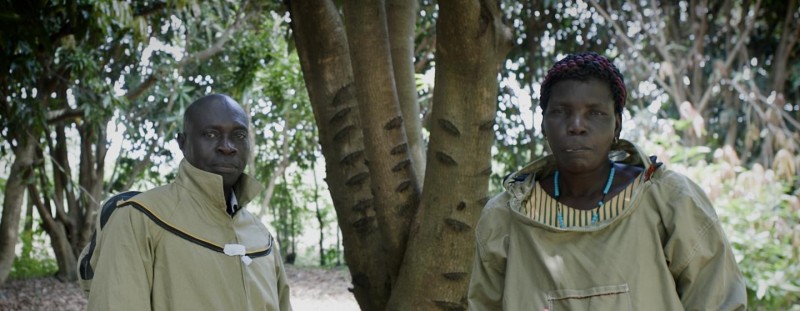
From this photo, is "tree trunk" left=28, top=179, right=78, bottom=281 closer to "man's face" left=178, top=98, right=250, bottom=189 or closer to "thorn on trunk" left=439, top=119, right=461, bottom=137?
"man's face" left=178, top=98, right=250, bottom=189

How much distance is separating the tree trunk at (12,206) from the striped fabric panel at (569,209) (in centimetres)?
745

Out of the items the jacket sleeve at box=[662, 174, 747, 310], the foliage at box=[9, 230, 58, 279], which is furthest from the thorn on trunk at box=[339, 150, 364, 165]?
the foliage at box=[9, 230, 58, 279]

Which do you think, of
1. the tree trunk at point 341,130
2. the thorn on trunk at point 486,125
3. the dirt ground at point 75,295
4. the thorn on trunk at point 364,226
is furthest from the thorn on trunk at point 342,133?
the dirt ground at point 75,295

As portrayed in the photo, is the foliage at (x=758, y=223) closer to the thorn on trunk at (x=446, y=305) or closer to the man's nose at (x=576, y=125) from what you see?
the thorn on trunk at (x=446, y=305)

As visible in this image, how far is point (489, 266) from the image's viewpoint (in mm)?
2162

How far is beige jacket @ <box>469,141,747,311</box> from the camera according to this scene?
188cm

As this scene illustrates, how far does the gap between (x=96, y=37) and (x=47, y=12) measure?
2.91 feet

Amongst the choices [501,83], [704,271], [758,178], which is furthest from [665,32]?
[704,271]

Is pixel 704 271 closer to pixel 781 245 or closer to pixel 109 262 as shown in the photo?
pixel 109 262

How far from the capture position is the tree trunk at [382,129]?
3275 mm

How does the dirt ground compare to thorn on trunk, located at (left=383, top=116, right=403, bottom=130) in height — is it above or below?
below

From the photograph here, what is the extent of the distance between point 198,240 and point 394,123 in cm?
99

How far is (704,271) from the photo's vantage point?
1895 millimetres

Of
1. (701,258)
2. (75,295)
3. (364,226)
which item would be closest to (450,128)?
(364,226)
